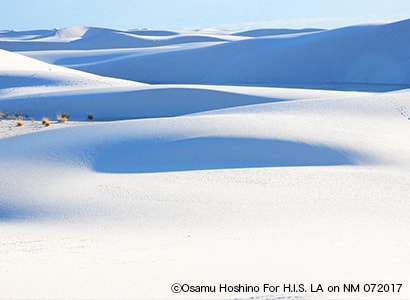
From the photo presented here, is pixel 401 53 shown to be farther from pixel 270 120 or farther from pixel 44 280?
pixel 44 280

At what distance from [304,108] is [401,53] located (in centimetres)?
2487

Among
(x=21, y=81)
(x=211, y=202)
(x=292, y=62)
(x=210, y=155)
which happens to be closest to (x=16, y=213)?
(x=211, y=202)

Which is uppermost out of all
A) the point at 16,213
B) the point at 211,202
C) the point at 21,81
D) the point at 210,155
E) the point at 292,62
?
the point at 292,62

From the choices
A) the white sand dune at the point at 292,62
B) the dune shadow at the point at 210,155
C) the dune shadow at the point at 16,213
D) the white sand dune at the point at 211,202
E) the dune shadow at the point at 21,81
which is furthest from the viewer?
the white sand dune at the point at 292,62

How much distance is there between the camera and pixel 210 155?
1044 cm

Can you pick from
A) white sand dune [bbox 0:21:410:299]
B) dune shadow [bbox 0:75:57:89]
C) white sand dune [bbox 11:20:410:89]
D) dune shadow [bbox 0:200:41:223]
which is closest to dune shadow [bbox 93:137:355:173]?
white sand dune [bbox 0:21:410:299]

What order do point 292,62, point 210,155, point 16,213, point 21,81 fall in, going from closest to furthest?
point 16,213, point 210,155, point 21,81, point 292,62

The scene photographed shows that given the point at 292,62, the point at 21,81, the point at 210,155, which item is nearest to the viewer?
the point at 210,155

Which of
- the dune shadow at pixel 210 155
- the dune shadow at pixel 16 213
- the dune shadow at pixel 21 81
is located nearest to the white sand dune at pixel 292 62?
the dune shadow at pixel 21 81

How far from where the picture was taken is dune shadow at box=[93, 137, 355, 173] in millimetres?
10086

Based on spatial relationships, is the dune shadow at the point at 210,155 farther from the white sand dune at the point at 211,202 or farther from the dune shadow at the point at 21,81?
the dune shadow at the point at 21,81

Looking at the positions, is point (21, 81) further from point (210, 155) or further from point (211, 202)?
point (211, 202)

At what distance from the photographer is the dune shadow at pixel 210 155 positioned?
33.1 feet

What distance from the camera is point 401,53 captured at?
3828 cm
